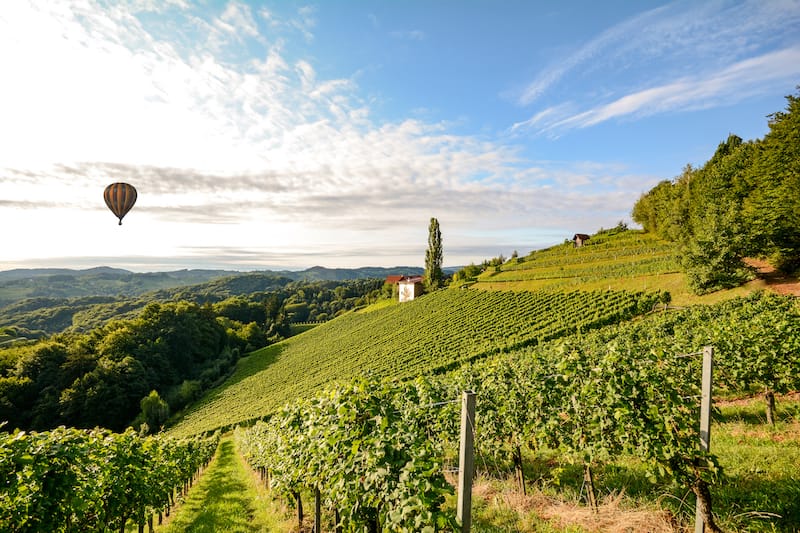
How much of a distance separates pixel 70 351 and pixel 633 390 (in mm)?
72930

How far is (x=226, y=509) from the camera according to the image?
34.5ft

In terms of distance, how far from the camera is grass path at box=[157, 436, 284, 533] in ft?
29.4

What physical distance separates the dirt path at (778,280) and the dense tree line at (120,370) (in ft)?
203

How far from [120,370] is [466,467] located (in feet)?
223

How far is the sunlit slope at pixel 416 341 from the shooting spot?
32344mm

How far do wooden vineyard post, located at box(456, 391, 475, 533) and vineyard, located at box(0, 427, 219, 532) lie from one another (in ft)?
16.4

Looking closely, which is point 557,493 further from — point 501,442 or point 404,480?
point 404,480

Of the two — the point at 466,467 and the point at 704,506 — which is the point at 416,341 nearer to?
the point at 704,506

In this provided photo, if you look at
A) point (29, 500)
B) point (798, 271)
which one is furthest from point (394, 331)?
point (29, 500)

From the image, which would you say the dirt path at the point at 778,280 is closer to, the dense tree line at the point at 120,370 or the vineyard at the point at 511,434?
the vineyard at the point at 511,434

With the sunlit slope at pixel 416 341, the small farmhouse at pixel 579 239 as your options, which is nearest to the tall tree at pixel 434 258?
the sunlit slope at pixel 416 341

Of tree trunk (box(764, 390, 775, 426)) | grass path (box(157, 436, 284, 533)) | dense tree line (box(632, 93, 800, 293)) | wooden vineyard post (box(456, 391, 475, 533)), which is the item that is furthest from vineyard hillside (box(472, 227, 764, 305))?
grass path (box(157, 436, 284, 533))

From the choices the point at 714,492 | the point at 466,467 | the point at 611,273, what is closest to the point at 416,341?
the point at 611,273

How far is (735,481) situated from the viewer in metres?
5.46
